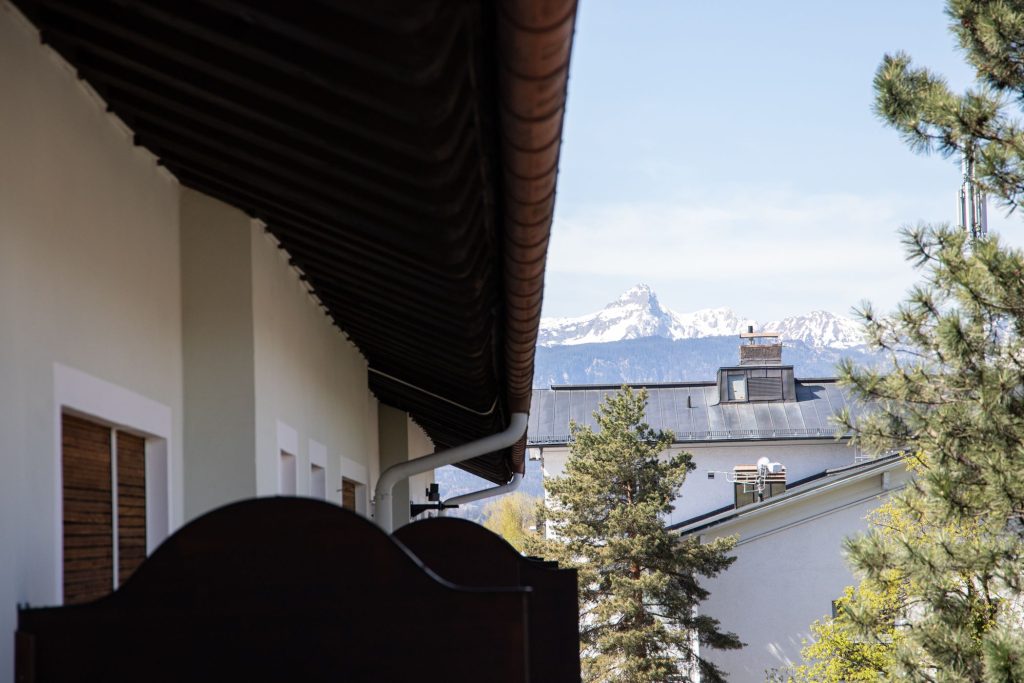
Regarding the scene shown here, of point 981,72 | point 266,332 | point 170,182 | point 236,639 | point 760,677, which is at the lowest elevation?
point 760,677

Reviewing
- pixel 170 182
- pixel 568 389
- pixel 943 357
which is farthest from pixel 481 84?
pixel 568 389

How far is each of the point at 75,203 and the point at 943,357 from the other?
9464 mm

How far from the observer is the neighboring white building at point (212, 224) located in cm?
293

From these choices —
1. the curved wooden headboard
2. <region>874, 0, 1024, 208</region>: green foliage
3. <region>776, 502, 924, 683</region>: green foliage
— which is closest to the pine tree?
<region>776, 502, 924, 683</region>: green foliage

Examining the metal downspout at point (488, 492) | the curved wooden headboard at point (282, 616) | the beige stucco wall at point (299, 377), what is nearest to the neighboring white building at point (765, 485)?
the metal downspout at point (488, 492)

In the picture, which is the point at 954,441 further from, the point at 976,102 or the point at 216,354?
the point at 216,354

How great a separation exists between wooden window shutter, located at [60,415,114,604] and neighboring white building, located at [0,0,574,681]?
12 millimetres

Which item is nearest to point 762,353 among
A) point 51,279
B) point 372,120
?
point 51,279

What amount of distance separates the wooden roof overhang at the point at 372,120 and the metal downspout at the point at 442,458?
2.54 m

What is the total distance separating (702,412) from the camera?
4538cm

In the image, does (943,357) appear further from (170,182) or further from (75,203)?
(75,203)

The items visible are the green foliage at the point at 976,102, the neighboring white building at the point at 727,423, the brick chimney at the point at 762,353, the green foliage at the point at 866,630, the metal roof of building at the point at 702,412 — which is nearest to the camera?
the green foliage at the point at 976,102

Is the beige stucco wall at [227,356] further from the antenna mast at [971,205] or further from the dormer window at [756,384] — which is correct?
the dormer window at [756,384]

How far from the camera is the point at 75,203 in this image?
3.89 m
